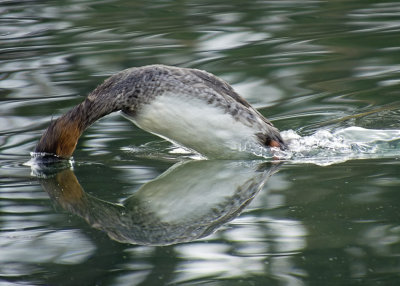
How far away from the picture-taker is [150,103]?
217 inches

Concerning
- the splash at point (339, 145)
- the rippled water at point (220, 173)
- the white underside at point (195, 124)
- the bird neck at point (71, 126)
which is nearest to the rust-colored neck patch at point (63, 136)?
the bird neck at point (71, 126)

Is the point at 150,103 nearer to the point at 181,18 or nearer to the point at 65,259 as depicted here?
the point at 65,259

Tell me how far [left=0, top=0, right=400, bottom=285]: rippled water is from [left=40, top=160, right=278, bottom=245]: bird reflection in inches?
0.6

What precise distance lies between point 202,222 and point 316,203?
26.3 inches

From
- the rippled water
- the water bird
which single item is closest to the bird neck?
the water bird

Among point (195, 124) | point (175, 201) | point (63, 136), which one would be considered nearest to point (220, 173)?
point (195, 124)

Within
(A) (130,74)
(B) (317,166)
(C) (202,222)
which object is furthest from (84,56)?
(C) (202,222)

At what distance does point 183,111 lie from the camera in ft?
18.0

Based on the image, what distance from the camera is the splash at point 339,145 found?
568cm

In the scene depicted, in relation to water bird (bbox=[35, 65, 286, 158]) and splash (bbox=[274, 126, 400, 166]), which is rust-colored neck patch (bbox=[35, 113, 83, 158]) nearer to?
water bird (bbox=[35, 65, 286, 158])

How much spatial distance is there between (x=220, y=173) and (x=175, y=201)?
2.32 ft

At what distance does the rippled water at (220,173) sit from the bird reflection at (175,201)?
0.05 ft

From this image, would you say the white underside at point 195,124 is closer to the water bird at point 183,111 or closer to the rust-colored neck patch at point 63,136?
the water bird at point 183,111

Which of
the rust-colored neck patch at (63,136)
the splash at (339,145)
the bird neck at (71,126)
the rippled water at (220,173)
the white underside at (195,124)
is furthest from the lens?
the rust-colored neck patch at (63,136)
